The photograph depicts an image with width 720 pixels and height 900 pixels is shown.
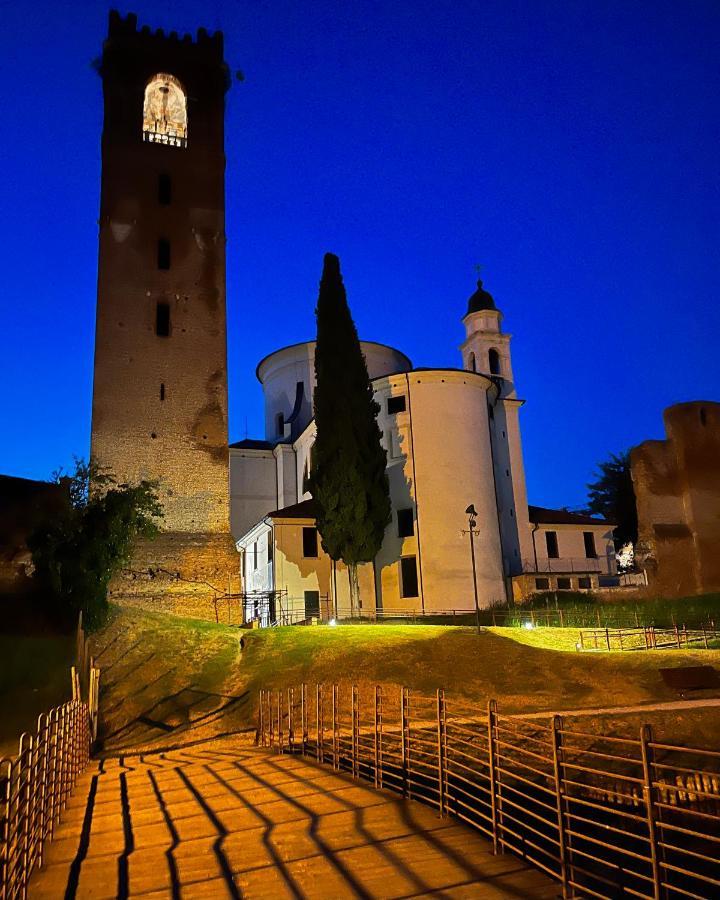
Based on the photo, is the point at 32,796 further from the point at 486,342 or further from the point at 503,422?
the point at 486,342

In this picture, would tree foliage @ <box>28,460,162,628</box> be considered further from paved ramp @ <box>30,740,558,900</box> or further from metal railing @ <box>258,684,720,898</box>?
paved ramp @ <box>30,740,558,900</box>

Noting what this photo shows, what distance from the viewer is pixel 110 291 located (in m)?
30.5

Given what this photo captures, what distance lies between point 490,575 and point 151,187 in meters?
22.1

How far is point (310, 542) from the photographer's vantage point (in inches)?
1355

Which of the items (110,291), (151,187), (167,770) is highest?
(151,187)

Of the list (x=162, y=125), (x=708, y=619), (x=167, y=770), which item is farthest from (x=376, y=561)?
(x=167, y=770)

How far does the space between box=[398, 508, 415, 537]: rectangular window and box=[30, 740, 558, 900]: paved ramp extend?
81.9 feet

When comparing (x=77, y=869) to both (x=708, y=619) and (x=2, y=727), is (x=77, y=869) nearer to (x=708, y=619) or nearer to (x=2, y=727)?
(x=2, y=727)

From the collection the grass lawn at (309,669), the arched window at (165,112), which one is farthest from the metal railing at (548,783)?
the arched window at (165,112)

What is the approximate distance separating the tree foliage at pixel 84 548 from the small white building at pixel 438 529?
34.2 feet

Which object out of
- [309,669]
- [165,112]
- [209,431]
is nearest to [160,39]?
[165,112]

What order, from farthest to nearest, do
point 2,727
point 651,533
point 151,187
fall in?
point 151,187
point 651,533
point 2,727

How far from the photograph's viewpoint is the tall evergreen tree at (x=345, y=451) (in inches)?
1195

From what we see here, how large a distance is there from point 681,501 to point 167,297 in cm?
2163
